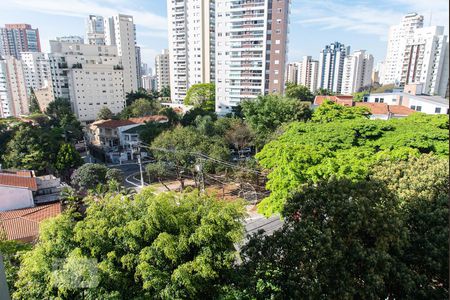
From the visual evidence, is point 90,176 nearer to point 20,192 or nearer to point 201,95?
point 20,192

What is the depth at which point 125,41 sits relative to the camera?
52344 mm

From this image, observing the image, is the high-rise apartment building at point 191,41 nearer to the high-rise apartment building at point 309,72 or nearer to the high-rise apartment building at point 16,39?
the high-rise apartment building at point 309,72

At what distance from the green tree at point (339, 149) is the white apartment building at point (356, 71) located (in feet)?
149

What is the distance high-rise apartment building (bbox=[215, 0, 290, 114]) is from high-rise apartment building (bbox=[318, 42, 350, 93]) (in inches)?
1256

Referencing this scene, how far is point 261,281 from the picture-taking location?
16.0ft

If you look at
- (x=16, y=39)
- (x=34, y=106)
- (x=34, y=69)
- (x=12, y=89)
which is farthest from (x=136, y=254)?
(x=16, y=39)

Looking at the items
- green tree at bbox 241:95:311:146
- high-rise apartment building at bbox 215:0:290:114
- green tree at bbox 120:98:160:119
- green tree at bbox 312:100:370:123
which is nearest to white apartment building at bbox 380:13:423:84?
high-rise apartment building at bbox 215:0:290:114

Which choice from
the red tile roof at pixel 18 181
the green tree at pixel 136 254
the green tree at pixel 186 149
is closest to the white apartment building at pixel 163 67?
the green tree at pixel 186 149

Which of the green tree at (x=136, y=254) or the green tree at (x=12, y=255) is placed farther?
the green tree at (x=12, y=255)

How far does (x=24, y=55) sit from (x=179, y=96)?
2715cm

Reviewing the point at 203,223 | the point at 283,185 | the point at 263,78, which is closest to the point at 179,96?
the point at 263,78

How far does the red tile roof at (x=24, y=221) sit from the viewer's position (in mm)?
9930

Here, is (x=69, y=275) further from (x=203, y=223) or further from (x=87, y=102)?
(x=87, y=102)

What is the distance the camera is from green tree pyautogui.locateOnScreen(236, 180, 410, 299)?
487cm
